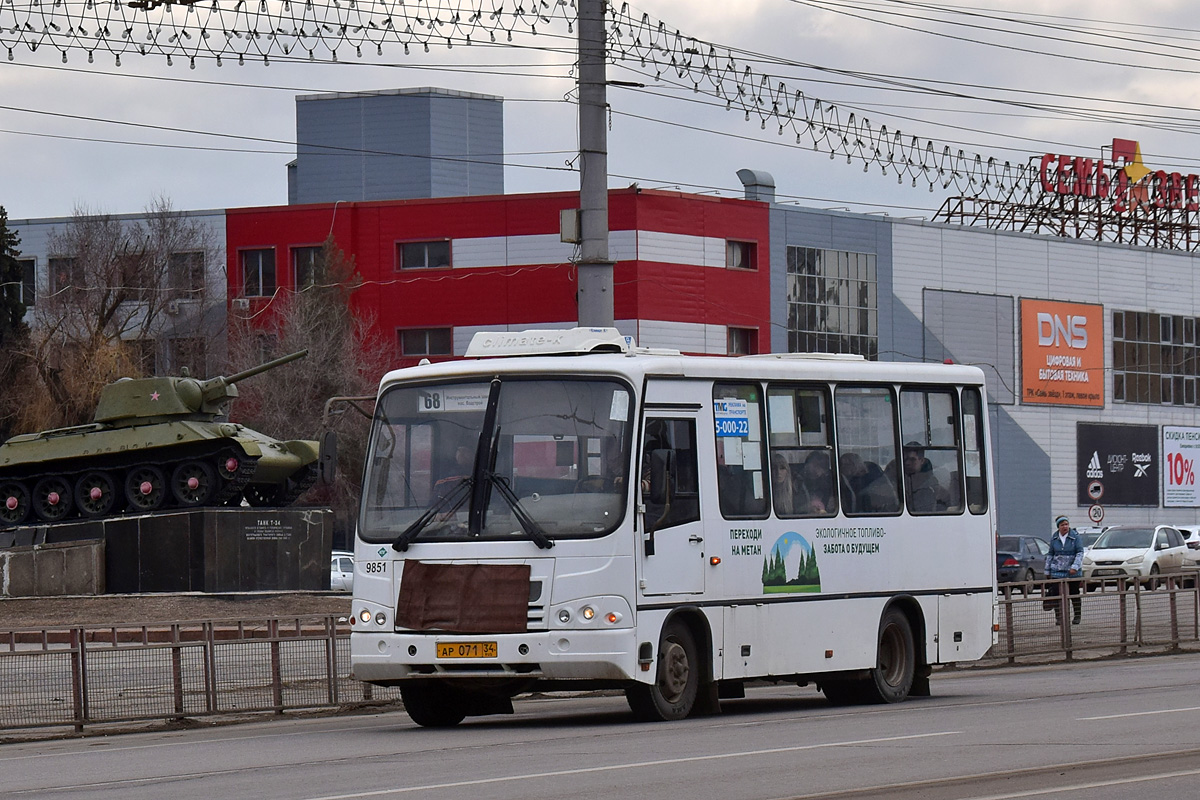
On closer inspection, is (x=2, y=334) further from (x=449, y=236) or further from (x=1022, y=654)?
(x=1022, y=654)

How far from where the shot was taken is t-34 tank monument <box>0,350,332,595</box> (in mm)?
39906

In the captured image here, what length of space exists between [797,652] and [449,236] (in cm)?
4654

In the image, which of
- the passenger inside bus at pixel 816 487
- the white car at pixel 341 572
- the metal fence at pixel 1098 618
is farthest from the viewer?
the white car at pixel 341 572

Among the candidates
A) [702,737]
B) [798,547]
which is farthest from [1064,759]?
[798,547]

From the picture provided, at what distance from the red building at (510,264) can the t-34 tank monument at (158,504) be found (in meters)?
16.6

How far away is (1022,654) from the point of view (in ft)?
75.9

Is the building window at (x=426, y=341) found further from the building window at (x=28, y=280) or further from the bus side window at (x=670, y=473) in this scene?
the bus side window at (x=670, y=473)

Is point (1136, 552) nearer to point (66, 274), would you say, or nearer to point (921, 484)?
point (921, 484)

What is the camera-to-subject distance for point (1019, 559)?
46.0m

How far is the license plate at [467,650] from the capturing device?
14078 mm

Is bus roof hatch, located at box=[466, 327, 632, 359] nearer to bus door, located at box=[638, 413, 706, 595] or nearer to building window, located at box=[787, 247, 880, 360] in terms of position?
bus door, located at box=[638, 413, 706, 595]

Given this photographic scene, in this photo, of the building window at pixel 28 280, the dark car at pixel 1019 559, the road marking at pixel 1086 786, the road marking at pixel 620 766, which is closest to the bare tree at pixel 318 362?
the building window at pixel 28 280

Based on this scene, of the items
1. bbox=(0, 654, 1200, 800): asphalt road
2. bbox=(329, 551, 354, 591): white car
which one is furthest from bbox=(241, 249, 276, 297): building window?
bbox=(0, 654, 1200, 800): asphalt road

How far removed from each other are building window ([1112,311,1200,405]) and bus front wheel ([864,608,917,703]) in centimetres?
5639
